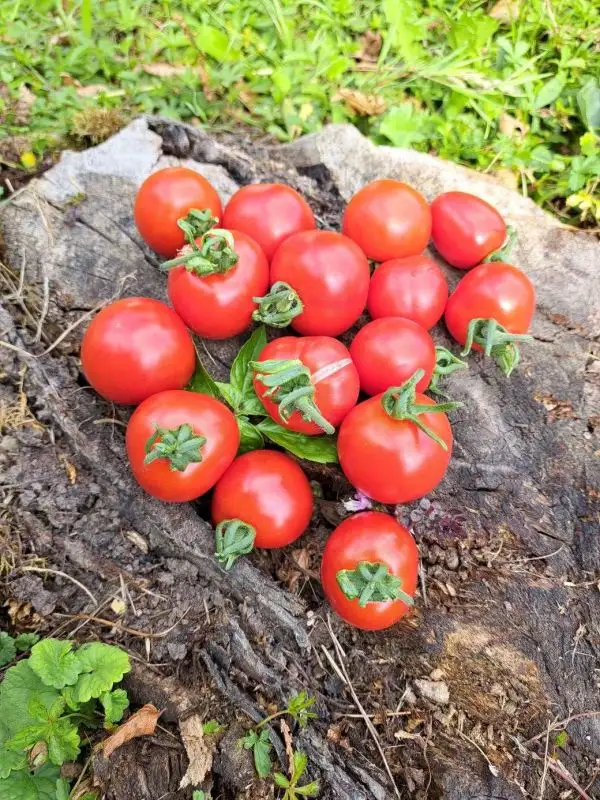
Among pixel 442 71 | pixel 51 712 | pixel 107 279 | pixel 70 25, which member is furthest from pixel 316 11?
pixel 51 712

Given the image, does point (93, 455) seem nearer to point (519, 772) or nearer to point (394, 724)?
point (394, 724)

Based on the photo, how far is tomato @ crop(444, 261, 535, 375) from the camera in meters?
2.34

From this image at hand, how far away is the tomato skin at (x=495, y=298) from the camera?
2.36 m

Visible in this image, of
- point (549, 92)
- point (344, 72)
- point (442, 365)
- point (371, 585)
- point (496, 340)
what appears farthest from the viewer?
point (344, 72)

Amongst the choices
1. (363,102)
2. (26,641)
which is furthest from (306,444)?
(363,102)

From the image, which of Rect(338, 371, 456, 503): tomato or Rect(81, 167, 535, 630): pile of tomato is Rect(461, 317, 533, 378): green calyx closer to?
Rect(81, 167, 535, 630): pile of tomato

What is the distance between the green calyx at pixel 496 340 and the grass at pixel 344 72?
1.56 meters

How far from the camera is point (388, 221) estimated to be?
246 cm

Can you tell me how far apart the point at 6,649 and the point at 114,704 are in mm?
451

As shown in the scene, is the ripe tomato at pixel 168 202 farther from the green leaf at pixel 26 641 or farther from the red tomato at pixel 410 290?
the green leaf at pixel 26 641

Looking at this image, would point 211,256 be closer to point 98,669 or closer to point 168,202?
point 168,202

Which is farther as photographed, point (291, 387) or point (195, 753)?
point (291, 387)

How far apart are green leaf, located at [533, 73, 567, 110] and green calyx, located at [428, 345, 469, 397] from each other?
209 centimetres

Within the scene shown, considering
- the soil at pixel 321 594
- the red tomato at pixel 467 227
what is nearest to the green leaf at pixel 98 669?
the soil at pixel 321 594
